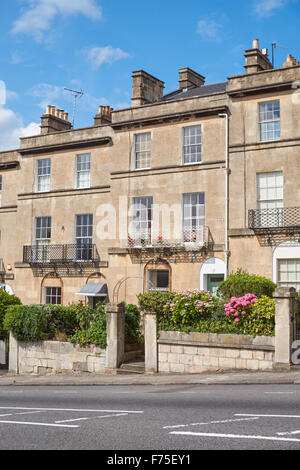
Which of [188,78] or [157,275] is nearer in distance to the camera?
[157,275]

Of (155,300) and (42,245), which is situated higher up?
(42,245)

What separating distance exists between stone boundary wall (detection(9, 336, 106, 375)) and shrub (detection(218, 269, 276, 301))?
211 inches

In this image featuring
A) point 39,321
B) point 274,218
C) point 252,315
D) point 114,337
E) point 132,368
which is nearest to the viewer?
point 252,315

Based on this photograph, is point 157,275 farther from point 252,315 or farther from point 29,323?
point 252,315

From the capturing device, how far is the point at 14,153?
117 ft

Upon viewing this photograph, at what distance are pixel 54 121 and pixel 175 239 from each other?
13.3m

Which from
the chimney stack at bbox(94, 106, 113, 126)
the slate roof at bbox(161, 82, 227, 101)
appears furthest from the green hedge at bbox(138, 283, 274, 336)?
the chimney stack at bbox(94, 106, 113, 126)

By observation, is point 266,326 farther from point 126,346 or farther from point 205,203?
point 205,203

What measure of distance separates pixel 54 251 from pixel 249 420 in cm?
2420

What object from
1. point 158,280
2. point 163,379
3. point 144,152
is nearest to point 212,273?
point 158,280

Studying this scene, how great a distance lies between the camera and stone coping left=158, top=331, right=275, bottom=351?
1753 centimetres

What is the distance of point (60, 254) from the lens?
31750mm

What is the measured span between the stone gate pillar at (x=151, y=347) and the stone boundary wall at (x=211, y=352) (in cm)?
18

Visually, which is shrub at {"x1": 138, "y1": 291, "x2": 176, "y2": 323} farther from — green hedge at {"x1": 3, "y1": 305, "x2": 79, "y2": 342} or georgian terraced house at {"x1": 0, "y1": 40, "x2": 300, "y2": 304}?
green hedge at {"x1": 3, "y1": 305, "x2": 79, "y2": 342}
